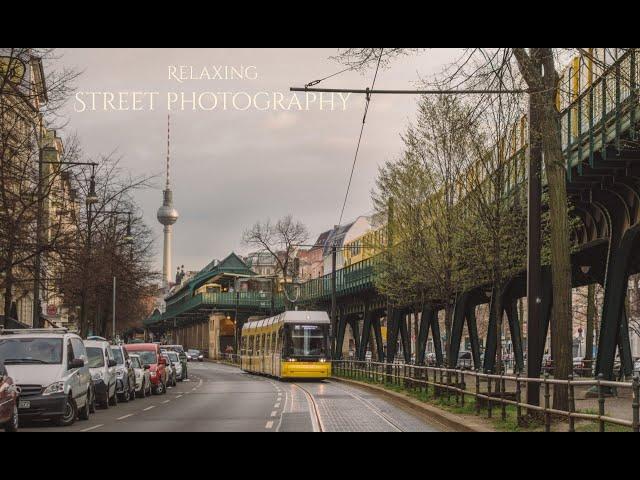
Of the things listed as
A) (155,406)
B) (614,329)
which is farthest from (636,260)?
(155,406)

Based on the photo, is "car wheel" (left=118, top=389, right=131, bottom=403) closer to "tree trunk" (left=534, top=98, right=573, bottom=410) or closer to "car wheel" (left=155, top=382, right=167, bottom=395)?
"car wheel" (left=155, top=382, right=167, bottom=395)

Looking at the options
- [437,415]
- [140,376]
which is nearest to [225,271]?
[140,376]

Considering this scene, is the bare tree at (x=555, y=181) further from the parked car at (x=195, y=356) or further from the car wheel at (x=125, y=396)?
the parked car at (x=195, y=356)

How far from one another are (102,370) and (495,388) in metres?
10.7

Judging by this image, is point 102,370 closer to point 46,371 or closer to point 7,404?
point 46,371

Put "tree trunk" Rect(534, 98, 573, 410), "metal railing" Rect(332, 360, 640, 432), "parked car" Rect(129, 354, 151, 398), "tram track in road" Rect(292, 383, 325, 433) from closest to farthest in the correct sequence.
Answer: "metal railing" Rect(332, 360, 640, 432) < "tree trunk" Rect(534, 98, 573, 410) < "tram track in road" Rect(292, 383, 325, 433) < "parked car" Rect(129, 354, 151, 398)

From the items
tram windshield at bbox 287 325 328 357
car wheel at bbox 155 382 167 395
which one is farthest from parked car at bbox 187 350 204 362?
car wheel at bbox 155 382 167 395

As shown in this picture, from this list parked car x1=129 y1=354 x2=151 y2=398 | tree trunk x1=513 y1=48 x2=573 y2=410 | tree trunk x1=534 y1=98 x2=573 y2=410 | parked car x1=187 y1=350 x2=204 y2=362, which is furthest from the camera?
parked car x1=187 y1=350 x2=204 y2=362

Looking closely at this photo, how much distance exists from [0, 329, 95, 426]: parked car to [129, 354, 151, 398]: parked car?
44.1 feet

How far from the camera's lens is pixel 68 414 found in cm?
2450

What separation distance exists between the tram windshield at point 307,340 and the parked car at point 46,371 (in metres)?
27.1

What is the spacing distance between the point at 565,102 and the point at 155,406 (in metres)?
14.2

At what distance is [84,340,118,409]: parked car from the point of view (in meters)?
31.6
